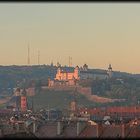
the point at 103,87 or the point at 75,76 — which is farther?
the point at 75,76

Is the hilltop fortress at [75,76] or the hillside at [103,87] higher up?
the hilltop fortress at [75,76]

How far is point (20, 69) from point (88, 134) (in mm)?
94470

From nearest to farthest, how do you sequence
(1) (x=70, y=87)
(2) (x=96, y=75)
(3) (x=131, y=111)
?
(3) (x=131, y=111) → (1) (x=70, y=87) → (2) (x=96, y=75)

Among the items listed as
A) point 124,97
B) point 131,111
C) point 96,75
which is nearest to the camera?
point 131,111

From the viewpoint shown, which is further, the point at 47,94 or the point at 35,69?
the point at 35,69

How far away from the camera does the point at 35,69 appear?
112 meters

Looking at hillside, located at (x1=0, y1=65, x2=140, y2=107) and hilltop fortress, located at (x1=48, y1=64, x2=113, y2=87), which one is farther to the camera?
hilltop fortress, located at (x1=48, y1=64, x2=113, y2=87)

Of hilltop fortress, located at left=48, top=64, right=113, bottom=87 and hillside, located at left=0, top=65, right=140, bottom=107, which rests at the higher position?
hilltop fortress, located at left=48, top=64, right=113, bottom=87

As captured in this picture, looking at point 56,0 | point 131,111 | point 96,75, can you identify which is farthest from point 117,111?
point 96,75

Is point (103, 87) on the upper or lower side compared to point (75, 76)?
lower

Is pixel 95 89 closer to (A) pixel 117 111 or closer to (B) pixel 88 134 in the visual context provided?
(A) pixel 117 111

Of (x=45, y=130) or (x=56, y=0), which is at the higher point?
(x=56, y=0)

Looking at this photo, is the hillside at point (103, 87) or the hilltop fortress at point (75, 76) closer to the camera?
the hillside at point (103, 87)

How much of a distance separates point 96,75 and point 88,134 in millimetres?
79893
